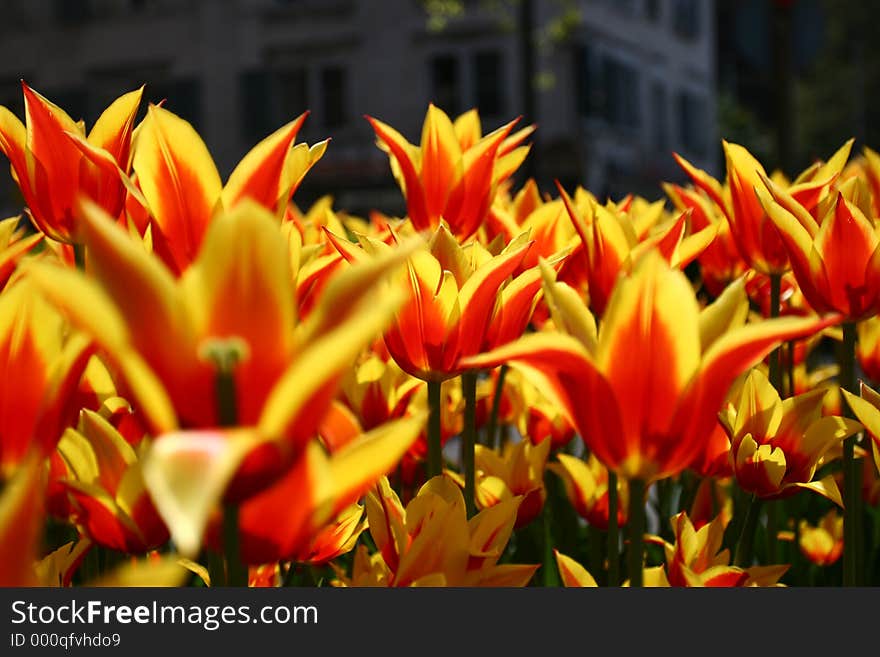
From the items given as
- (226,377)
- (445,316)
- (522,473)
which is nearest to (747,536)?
(522,473)

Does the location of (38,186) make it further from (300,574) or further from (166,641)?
(166,641)

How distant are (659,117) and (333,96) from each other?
8.18 m

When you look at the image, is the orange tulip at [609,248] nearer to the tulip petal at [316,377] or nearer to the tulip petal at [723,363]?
the tulip petal at [723,363]

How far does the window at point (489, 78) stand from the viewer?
88.1 ft

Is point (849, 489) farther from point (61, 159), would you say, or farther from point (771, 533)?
point (61, 159)

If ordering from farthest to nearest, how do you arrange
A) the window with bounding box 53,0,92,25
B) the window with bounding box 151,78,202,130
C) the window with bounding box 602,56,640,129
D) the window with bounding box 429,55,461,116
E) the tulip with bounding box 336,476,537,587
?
the window with bounding box 53,0,92,25
the window with bounding box 151,78,202,130
the window with bounding box 602,56,640,129
the window with bounding box 429,55,461,116
the tulip with bounding box 336,476,537,587

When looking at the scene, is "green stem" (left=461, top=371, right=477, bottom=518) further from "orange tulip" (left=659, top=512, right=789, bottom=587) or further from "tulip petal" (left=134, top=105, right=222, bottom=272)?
"tulip petal" (left=134, top=105, right=222, bottom=272)

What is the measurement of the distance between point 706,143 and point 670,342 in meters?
33.0

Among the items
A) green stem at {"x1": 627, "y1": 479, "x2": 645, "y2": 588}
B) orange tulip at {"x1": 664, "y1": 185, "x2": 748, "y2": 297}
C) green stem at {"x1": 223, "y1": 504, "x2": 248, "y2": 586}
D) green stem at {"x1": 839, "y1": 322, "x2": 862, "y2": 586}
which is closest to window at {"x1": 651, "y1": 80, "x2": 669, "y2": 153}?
orange tulip at {"x1": 664, "y1": 185, "x2": 748, "y2": 297}

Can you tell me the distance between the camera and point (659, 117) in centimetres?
3061

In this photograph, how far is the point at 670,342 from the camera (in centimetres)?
79

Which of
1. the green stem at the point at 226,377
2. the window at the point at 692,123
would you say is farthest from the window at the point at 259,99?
the green stem at the point at 226,377

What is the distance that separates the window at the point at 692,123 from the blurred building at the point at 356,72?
0.71 meters

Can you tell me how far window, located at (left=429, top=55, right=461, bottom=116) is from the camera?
88.6ft
